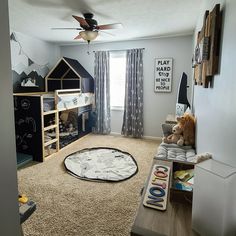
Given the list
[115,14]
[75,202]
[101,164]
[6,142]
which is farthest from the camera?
[101,164]

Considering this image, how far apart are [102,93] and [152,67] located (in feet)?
4.55

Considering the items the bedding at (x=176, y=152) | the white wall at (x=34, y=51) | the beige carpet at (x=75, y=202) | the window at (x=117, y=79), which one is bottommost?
the beige carpet at (x=75, y=202)

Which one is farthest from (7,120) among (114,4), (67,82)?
(67,82)

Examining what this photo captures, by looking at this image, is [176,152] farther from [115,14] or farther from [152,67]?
[152,67]

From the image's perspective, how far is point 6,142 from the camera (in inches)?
24.3

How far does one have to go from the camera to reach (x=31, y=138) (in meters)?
3.35

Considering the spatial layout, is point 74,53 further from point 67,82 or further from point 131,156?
point 131,156

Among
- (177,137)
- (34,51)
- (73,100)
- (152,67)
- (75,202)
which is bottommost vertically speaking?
(75,202)

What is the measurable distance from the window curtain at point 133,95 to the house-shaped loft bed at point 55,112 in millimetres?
988

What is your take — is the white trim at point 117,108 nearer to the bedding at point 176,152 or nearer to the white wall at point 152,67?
the white wall at point 152,67

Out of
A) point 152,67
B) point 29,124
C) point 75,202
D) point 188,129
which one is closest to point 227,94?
point 188,129

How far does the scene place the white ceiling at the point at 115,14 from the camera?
8.27ft

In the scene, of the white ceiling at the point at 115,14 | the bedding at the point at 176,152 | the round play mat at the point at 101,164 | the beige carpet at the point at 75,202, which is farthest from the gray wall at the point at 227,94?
→ the round play mat at the point at 101,164

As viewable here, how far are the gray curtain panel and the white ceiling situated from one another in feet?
2.98
